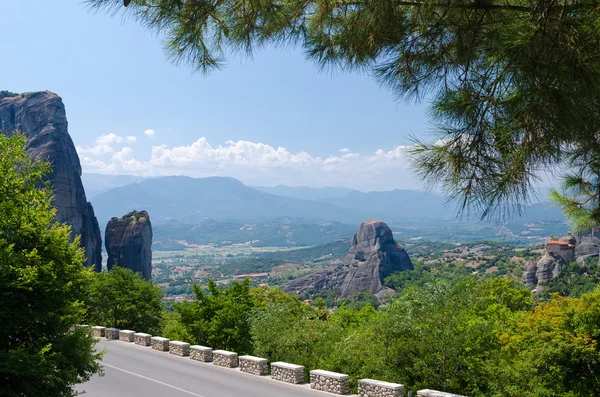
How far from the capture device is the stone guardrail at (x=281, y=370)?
12.0 m

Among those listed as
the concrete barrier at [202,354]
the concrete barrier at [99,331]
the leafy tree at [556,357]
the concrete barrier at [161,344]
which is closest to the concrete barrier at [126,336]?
the concrete barrier at [99,331]

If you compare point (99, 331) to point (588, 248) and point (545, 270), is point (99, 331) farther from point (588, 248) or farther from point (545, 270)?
point (588, 248)

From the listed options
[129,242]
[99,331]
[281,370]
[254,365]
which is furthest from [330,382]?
[129,242]

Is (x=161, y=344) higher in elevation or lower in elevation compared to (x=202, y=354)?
lower

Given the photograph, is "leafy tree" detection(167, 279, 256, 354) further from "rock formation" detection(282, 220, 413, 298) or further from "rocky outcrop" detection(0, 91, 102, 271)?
"rock formation" detection(282, 220, 413, 298)

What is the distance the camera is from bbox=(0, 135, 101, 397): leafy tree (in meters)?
8.76

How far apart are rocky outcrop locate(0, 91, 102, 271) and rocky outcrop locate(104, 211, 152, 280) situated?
2.46m

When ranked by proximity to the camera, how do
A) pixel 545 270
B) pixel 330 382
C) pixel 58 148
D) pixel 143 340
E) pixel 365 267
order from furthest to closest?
pixel 365 267 < pixel 545 270 < pixel 58 148 < pixel 143 340 < pixel 330 382

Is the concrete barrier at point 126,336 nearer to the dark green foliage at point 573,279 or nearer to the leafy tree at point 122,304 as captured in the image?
the leafy tree at point 122,304

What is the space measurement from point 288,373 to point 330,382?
5.68 ft

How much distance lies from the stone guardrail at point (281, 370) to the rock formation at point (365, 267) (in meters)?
99.5

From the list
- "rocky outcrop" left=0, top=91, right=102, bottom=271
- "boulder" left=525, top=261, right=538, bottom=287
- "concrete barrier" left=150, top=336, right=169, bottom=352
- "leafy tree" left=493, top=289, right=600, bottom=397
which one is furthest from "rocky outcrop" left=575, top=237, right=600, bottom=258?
"concrete barrier" left=150, top=336, right=169, bottom=352

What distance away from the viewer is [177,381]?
1460cm

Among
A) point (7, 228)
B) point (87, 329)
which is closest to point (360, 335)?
point (87, 329)
